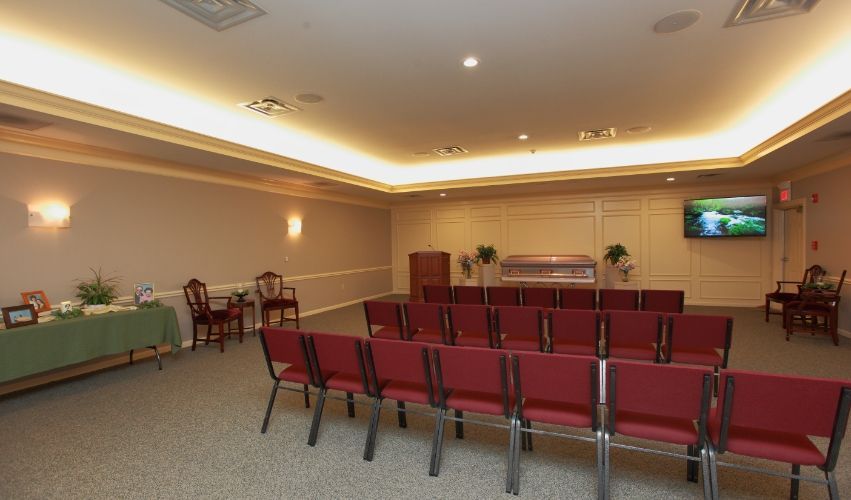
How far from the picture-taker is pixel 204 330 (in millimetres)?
6637

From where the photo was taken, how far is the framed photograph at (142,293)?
17.9 feet

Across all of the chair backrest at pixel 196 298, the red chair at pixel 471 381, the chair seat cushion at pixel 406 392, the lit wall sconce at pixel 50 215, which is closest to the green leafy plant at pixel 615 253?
the red chair at pixel 471 381

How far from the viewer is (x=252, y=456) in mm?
3002

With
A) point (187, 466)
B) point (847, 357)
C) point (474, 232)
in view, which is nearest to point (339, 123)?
point (187, 466)

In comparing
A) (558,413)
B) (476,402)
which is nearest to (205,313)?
A: (476,402)

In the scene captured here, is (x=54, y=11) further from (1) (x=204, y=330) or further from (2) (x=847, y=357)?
(2) (x=847, y=357)

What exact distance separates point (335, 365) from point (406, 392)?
580 millimetres

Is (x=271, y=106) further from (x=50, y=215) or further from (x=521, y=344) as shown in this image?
(x=521, y=344)

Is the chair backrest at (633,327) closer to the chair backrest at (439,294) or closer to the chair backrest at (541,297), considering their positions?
the chair backrest at (541,297)

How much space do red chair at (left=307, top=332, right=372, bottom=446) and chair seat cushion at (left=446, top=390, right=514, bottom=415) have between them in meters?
0.65

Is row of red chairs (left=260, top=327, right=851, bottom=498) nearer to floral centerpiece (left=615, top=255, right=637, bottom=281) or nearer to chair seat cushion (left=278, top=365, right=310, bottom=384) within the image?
chair seat cushion (left=278, top=365, right=310, bottom=384)

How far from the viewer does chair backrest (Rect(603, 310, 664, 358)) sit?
3.72 meters

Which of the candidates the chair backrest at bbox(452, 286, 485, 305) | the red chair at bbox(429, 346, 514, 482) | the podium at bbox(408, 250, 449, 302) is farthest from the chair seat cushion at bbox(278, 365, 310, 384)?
the podium at bbox(408, 250, 449, 302)

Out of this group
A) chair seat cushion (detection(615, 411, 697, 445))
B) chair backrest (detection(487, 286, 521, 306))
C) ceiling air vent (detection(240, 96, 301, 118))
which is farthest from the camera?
chair backrest (detection(487, 286, 521, 306))
